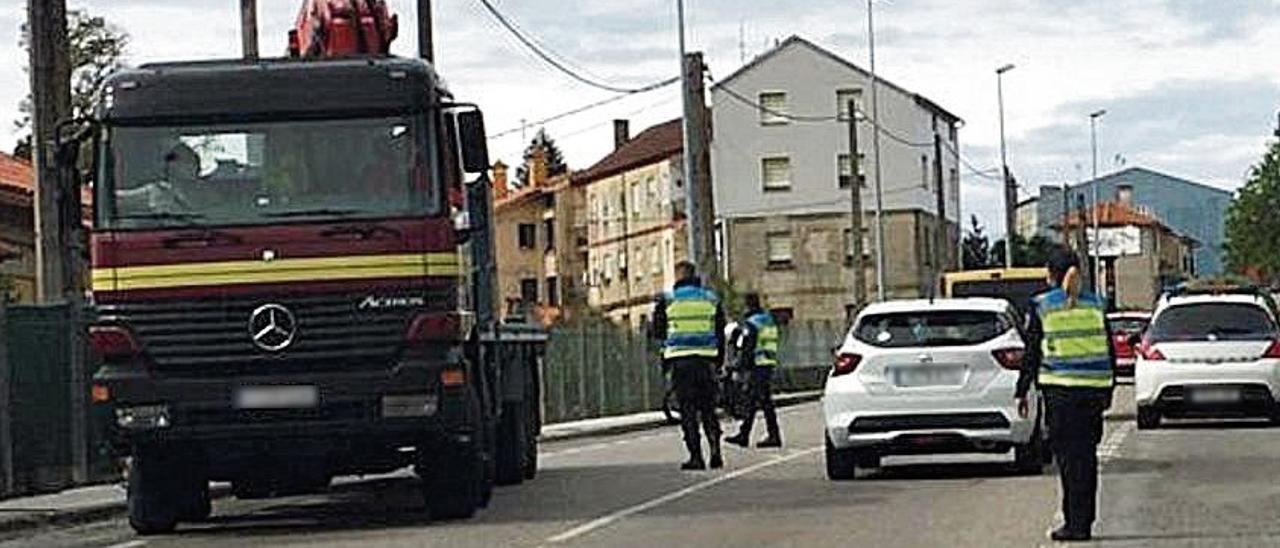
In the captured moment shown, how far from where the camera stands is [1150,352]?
2955 centimetres

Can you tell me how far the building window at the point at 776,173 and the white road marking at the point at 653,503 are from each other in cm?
6584

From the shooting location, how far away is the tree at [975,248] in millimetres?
102062

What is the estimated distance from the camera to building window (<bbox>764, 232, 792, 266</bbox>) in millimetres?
90875

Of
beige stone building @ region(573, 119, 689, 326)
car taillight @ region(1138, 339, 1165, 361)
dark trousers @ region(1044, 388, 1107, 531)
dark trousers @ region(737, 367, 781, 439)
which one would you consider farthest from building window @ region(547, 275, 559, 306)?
dark trousers @ region(1044, 388, 1107, 531)

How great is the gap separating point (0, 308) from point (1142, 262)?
126570 mm

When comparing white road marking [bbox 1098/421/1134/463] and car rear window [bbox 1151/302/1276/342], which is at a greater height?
car rear window [bbox 1151/302/1276/342]

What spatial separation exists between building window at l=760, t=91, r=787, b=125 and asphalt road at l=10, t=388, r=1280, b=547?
66.8 metres

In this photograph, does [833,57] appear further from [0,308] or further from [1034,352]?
[1034,352]

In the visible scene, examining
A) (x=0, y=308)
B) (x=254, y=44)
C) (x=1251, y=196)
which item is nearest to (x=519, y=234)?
(x=1251, y=196)

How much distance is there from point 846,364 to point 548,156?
12317cm

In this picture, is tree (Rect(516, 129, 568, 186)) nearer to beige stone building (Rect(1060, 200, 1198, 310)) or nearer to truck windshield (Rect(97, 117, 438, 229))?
beige stone building (Rect(1060, 200, 1198, 310))

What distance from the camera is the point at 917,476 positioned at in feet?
72.5

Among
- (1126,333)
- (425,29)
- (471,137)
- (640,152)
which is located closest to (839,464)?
(471,137)

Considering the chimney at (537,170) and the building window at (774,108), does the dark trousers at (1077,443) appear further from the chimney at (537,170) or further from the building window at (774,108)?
the chimney at (537,170)
